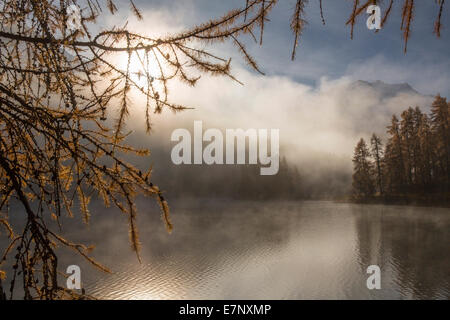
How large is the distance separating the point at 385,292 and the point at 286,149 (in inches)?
4592

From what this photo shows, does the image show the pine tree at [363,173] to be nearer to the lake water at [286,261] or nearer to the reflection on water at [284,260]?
the reflection on water at [284,260]

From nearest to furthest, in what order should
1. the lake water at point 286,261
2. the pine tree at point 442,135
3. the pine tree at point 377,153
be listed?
the lake water at point 286,261 < the pine tree at point 442,135 < the pine tree at point 377,153

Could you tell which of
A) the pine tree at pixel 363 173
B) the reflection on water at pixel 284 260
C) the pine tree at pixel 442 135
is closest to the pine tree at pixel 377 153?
the pine tree at pixel 363 173

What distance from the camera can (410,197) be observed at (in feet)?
110

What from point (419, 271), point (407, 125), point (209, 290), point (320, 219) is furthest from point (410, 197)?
point (209, 290)

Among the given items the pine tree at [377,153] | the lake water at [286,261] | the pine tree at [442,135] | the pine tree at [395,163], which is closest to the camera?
the lake water at [286,261]

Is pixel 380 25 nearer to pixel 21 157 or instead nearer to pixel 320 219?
pixel 21 157

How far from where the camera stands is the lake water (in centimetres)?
1340

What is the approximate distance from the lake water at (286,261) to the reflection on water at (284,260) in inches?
1.9

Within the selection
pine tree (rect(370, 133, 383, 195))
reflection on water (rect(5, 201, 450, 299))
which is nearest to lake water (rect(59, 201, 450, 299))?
reflection on water (rect(5, 201, 450, 299))

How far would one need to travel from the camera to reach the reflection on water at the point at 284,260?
13.4m

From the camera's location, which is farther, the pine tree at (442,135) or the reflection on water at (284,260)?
the pine tree at (442,135)

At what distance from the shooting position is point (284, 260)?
702 inches

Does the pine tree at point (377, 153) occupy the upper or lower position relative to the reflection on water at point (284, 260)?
upper
